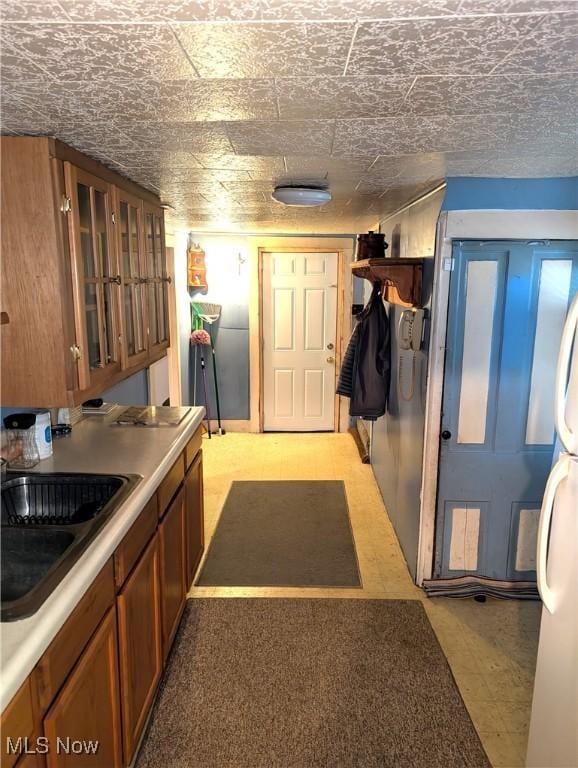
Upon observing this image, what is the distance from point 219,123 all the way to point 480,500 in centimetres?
220

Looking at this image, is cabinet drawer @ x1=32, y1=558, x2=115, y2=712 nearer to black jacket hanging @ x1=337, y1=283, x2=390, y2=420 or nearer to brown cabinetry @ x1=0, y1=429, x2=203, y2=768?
brown cabinetry @ x1=0, y1=429, x2=203, y2=768

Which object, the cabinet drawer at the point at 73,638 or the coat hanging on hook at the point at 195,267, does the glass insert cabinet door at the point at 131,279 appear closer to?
the cabinet drawer at the point at 73,638

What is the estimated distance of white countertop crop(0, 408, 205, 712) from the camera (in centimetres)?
109

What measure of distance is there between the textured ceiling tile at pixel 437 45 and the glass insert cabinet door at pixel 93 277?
3.47 ft

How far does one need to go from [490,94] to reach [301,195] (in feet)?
4.11

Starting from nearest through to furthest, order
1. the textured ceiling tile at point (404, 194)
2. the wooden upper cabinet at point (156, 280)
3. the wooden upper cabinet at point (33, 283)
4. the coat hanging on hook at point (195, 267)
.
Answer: the wooden upper cabinet at point (33, 283), the textured ceiling tile at point (404, 194), the wooden upper cabinet at point (156, 280), the coat hanging on hook at point (195, 267)

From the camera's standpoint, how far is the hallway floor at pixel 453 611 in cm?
205

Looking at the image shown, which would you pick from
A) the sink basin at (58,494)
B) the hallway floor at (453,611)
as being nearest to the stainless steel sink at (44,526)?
the sink basin at (58,494)

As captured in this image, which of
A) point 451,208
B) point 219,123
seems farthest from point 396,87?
point 451,208

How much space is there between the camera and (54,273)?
5.51 ft

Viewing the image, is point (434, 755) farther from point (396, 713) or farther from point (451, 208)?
point (451, 208)

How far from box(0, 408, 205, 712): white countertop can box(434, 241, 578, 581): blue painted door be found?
4.51 feet

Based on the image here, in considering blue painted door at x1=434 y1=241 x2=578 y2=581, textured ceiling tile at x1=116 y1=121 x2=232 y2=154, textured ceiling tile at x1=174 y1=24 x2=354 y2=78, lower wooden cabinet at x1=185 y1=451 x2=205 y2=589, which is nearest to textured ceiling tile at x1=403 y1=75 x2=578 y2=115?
textured ceiling tile at x1=174 y1=24 x2=354 y2=78

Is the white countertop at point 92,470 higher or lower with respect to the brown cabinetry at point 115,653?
higher
